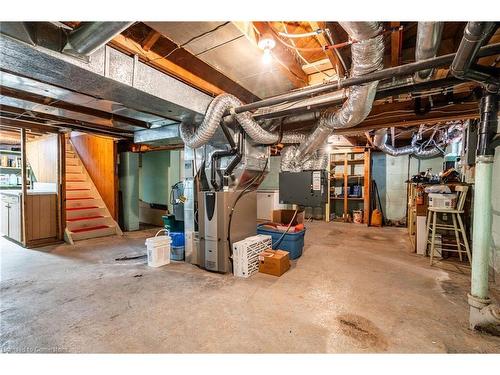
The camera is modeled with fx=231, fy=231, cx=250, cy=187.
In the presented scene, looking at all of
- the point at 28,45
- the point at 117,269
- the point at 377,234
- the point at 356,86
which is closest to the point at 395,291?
the point at 356,86

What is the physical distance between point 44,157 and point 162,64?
4.52m

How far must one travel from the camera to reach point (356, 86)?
1.91 meters

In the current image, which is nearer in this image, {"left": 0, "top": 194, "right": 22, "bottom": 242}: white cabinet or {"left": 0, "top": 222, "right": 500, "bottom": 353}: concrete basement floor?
{"left": 0, "top": 222, "right": 500, "bottom": 353}: concrete basement floor

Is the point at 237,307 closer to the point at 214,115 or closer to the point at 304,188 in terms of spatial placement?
the point at 304,188

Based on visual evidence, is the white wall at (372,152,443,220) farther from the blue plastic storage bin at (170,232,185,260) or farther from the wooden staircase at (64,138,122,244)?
the wooden staircase at (64,138,122,244)

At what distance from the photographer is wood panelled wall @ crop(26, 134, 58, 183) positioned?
14.6 feet

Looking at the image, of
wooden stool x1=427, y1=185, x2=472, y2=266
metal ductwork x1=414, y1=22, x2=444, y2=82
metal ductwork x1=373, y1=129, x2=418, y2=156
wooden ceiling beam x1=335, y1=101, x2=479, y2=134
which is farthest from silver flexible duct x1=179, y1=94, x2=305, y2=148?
metal ductwork x1=373, y1=129, x2=418, y2=156

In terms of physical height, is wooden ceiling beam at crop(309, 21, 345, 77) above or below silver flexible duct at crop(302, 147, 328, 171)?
above

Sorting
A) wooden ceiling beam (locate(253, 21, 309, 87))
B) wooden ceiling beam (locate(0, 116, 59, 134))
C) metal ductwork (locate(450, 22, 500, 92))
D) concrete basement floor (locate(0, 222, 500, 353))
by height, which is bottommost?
concrete basement floor (locate(0, 222, 500, 353))

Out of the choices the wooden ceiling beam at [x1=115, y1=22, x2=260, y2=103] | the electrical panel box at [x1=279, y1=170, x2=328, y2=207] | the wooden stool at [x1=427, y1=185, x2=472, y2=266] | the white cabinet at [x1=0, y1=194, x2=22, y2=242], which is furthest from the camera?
the white cabinet at [x1=0, y1=194, x2=22, y2=242]

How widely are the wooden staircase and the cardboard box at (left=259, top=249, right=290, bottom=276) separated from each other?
144 inches

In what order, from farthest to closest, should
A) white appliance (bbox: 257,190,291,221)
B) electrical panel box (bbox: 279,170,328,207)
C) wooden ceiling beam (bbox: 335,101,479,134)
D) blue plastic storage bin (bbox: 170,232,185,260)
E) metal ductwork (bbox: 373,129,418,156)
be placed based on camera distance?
white appliance (bbox: 257,190,291,221), metal ductwork (bbox: 373,129,418,156), blue plastic storage bin (bbox: 170,232,185,260), electrical panel box (bbox: 279,170,328,207), wooden ceiling beam (bbox: 335,101,479,134)
